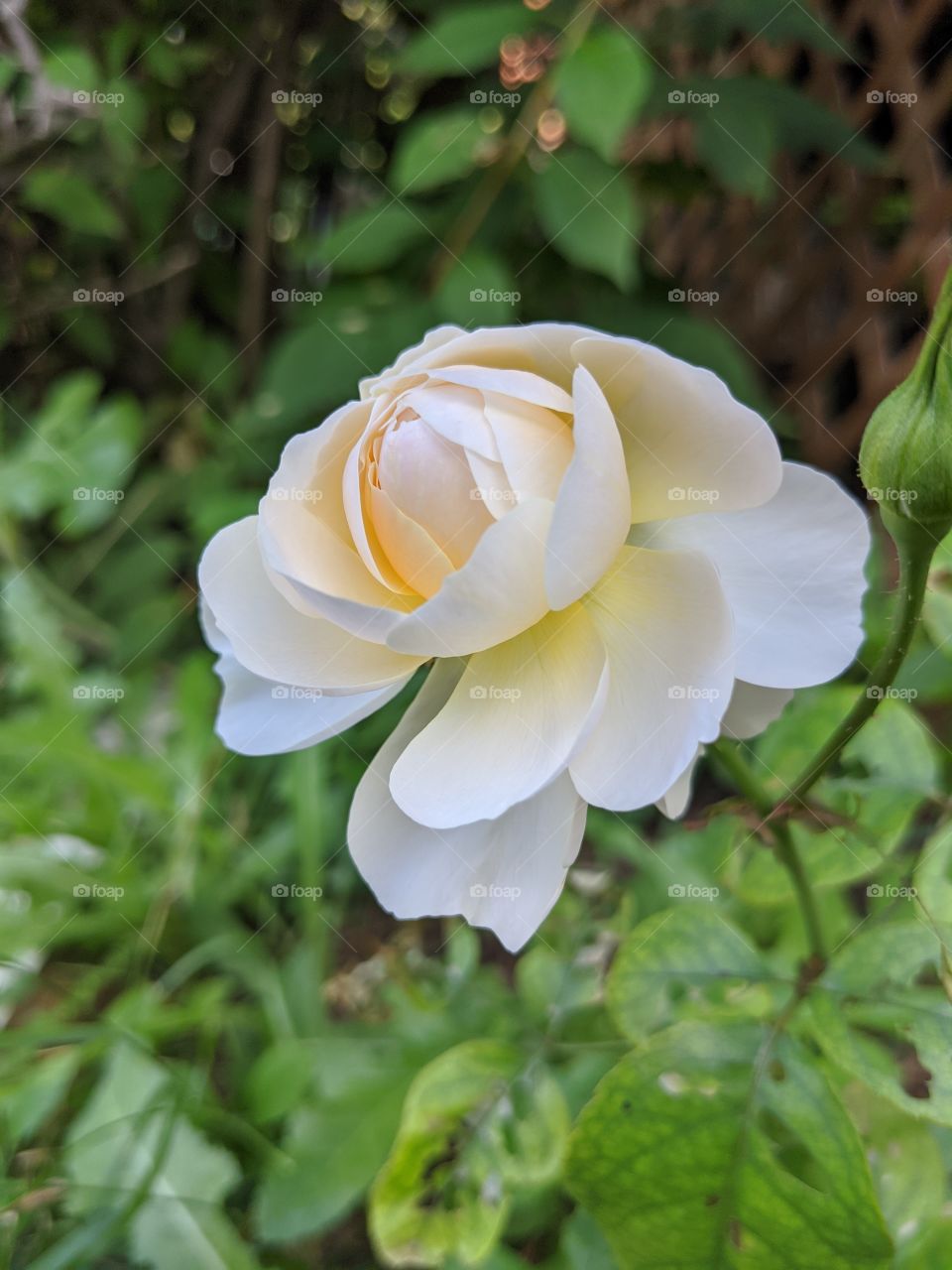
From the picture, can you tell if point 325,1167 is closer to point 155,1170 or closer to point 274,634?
point 155,1170

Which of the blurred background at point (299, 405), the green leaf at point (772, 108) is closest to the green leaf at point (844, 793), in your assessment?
the blurred background at point (299, 405)

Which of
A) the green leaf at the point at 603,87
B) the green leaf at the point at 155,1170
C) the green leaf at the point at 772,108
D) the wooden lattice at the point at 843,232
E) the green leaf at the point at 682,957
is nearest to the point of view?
the green leaf at the point at 682,957

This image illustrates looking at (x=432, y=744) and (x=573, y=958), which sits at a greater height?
(x=432, y=744)

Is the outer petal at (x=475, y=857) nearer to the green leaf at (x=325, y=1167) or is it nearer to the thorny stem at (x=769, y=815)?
the thorny stem at (x=769, y=815)

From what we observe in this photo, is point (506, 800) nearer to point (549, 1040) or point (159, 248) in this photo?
point (549, 1040)

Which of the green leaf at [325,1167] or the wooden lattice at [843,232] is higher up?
the wooden lattice at [843,232]

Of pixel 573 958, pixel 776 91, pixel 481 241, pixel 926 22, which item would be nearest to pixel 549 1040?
pixel 573 958

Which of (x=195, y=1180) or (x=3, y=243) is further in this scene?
(x=3, y=243)
